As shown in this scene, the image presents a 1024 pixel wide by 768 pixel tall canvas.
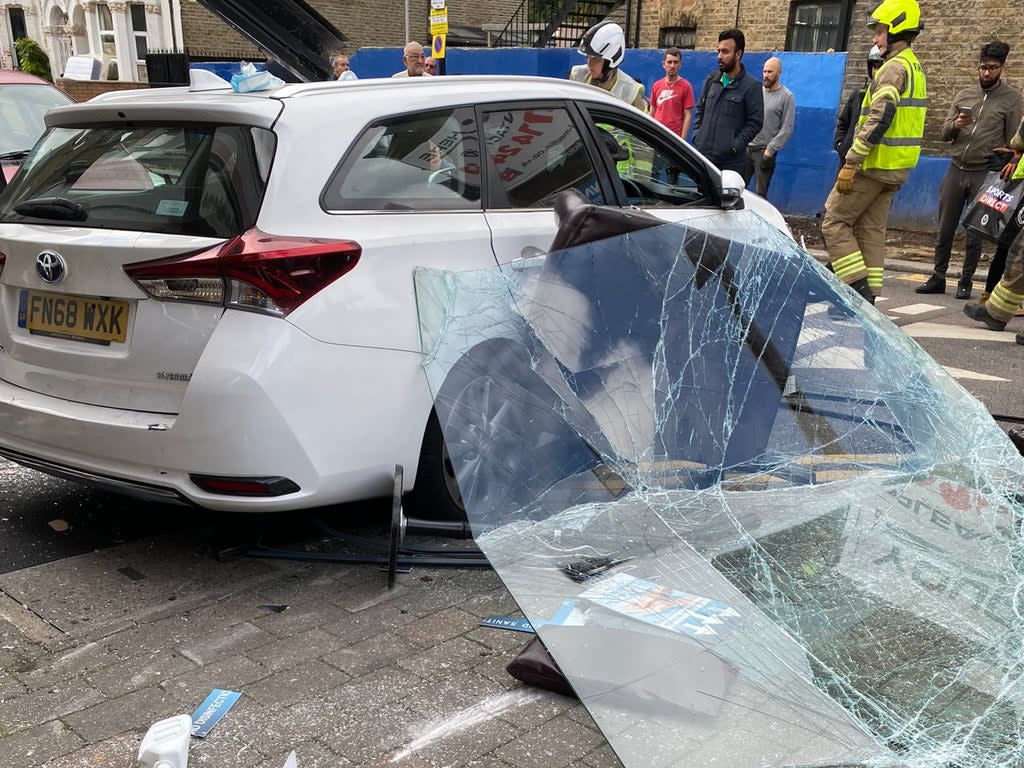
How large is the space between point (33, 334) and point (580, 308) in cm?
196

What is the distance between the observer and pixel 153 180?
11.6 feet

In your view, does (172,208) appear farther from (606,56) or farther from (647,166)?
(606,56)

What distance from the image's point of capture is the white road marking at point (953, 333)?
771cm

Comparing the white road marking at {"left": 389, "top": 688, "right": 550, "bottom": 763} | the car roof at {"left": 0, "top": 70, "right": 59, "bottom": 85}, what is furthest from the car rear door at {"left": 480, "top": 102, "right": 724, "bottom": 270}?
the car roof at {"left": 0, "top": 70, "right": 59, "bottom": 85}

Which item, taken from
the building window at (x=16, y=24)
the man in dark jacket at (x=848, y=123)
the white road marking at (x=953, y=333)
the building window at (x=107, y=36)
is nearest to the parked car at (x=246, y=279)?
the white road marking at (x=953, y=333)

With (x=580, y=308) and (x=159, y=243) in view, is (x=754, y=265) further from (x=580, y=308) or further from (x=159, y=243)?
(x=159, y=243)

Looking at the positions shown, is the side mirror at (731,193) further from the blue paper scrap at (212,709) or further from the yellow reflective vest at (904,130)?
the blue paper scrap at (212,709)

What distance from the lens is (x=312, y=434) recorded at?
3326 millimetres

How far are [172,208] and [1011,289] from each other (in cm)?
563

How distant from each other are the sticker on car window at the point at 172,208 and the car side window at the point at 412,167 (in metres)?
0.47

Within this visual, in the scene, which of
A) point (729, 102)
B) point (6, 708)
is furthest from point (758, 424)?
point (729, 102)

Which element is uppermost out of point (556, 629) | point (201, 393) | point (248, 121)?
point (248, 121)

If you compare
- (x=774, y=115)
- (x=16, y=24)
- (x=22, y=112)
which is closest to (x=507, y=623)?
(x=22, y=112)

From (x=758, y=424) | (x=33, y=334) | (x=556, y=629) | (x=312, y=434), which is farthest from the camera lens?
(x=33, y=334)
